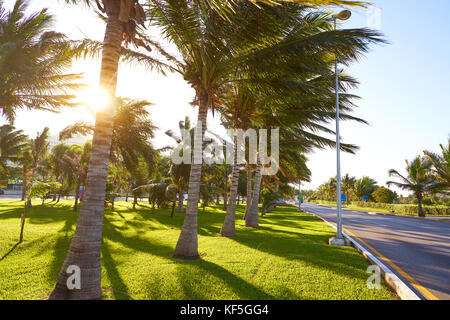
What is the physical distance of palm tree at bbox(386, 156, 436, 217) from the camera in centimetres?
2714

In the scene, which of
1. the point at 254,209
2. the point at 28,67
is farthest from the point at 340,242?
the point at 28,67

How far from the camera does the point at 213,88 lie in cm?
756

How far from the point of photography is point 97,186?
13.4 ft

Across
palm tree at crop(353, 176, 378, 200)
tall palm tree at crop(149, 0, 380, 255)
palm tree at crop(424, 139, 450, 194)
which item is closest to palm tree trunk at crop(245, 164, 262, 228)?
tall palm tree at crop(149, 0, 380, 255)

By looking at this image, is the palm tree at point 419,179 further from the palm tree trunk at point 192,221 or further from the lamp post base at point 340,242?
the palm tree trunk at point 192,221

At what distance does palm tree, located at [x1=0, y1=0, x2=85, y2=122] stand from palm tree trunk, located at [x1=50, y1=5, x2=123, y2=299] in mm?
5795

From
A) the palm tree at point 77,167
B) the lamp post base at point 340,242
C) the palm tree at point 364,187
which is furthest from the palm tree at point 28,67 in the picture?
the palm tree at point 364,187

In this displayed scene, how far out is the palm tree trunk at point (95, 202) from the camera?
3710 mm

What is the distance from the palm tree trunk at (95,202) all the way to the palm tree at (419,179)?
33.7 m

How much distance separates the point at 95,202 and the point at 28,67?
8.50 meters

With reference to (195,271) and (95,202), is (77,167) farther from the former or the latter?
(195,271)
